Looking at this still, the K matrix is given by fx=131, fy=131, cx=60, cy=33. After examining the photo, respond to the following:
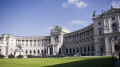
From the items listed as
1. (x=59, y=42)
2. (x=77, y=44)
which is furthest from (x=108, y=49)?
(x=59, y=42)

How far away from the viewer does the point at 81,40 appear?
104 metres

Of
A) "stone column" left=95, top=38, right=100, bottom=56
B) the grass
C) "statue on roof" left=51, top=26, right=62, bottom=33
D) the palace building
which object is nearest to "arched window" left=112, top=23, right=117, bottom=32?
the palace building

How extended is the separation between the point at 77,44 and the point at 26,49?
60697mm

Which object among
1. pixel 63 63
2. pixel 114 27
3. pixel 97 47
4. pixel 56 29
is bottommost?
pixel 63 63

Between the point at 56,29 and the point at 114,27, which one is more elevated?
the point at 56,29

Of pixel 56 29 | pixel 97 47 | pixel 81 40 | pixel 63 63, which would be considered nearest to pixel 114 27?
pixel 97 47

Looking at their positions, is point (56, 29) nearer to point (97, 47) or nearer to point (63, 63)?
point (97, 47)

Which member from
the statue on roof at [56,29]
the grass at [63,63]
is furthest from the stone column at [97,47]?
the statue on roof at [56,29]

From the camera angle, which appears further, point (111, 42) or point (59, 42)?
point (59, 42)

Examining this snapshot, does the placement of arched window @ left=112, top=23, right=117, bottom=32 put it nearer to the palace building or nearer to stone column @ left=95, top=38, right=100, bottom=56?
the palace building

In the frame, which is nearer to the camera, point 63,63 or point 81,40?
point 63,63

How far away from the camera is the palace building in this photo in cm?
6900

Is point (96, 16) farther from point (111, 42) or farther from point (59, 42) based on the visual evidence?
point (59, 42)

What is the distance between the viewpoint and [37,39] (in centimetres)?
14175
